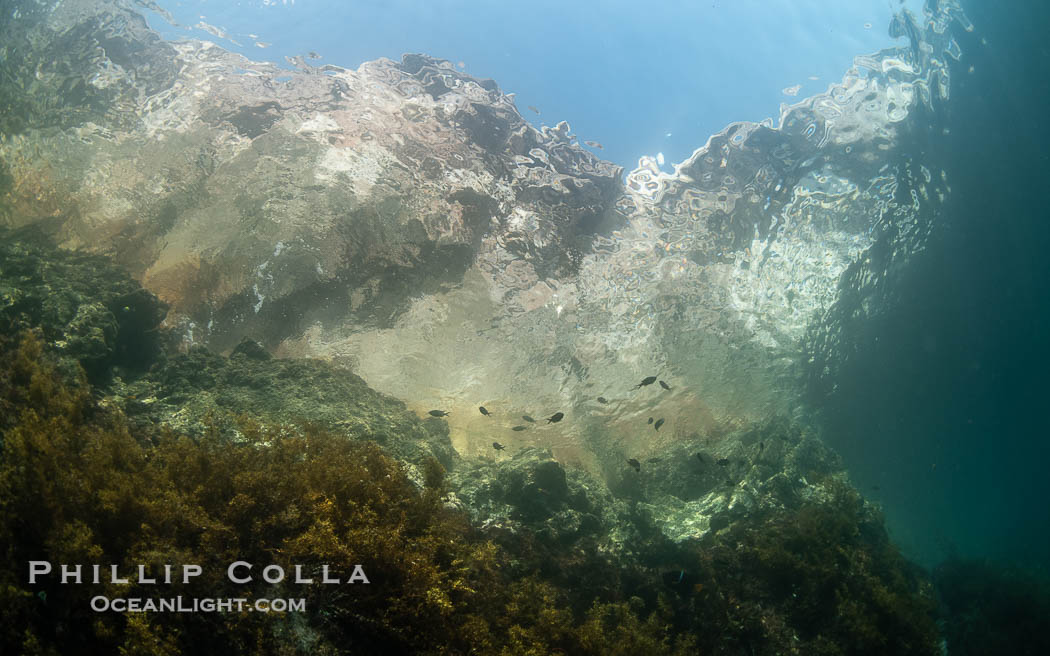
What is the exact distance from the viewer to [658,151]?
11.9 metres

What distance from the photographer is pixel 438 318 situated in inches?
614

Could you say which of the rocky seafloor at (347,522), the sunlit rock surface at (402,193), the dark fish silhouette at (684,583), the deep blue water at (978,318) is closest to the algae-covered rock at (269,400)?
the rocky seafloor at (347,522)

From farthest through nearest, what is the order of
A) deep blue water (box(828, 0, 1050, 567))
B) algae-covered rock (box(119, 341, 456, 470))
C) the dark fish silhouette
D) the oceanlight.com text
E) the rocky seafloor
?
deep blue water (box(828, 0, 1050, 567))
the dark fish silhouette
algae-covered rock (box(119, 341, 456, 470))
the rocky seafloor
the oceanlight.com text

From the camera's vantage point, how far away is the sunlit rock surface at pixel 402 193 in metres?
10.6

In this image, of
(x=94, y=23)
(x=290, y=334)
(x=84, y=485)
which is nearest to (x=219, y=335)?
(x=290, y=334)

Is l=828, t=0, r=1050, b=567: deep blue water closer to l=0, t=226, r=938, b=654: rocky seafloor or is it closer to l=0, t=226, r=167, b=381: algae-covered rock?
l=0, t=226, r=938, b=654: rocky seafloor

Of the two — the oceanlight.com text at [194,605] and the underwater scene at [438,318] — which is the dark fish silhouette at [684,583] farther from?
the oceanlight.com text at [194,605]

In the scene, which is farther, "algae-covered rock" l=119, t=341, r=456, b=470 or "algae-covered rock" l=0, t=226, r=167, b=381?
"algae-covered rock" l=119, t=341, r=456, b=470

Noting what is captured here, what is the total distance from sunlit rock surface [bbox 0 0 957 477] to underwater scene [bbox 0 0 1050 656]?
0.09 m

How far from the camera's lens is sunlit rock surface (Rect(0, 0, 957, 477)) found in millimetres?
10617

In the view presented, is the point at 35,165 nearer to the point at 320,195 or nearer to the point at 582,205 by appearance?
the point at 320,195

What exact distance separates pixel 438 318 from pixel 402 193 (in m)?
5.17

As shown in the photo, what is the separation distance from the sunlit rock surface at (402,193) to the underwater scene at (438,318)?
9 cm

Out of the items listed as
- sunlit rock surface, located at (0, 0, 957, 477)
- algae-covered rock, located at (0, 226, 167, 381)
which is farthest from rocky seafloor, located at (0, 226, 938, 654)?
sunlit rock surface, located at (0, 0, 957, 477)
